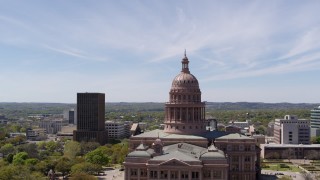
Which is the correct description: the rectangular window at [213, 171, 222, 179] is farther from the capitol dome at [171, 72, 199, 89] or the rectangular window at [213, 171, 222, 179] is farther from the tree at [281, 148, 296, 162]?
the tree at [281, 148, 296, 162]

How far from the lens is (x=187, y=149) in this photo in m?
112

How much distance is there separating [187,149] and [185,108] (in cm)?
1674

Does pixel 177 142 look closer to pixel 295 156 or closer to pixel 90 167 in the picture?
pixel 90 167

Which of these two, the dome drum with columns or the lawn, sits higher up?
the dome drum with columns

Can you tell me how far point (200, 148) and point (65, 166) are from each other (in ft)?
150

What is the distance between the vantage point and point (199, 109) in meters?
127

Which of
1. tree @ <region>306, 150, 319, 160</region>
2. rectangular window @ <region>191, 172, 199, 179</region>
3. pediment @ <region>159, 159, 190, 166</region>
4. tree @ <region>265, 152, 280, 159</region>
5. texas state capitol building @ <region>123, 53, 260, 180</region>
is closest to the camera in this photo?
pediment @ <region>159, 159, 190, 166</region>

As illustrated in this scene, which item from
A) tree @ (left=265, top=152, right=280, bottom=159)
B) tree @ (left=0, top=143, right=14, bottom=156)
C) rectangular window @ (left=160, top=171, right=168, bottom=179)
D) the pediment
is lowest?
tree @ (left=265, top=152, right=280, bottom=159)

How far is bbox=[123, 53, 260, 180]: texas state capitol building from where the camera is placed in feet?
323

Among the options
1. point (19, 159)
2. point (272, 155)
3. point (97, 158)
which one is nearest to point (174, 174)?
point (97, 158)

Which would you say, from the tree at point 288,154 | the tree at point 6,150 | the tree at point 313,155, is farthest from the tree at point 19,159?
the tree at point 313,155

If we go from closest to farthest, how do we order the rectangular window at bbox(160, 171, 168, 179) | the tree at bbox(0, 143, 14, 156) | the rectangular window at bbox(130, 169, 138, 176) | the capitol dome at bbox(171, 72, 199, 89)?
the rectangular window at bbox(160, 171, 168, 179) < the rectangular window at bbox(130, 169, 138, 176) < the capitol dome at bbox(171, 72, 199, 89) < the tree at bbox(0, 143, 14, 156)

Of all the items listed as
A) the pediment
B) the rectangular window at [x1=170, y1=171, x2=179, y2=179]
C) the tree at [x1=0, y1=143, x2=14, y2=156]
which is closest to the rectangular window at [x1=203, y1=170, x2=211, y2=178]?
the pediment

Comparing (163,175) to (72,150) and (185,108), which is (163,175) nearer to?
(185,108)
